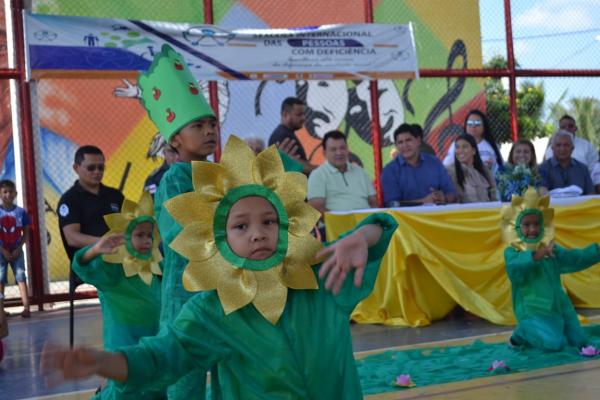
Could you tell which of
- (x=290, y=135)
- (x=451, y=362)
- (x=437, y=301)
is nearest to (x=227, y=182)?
(x=451, y=362)

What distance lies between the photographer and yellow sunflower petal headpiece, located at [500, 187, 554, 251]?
4.97m

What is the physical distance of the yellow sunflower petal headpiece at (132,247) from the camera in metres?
3.90

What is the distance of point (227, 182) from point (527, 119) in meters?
15.1

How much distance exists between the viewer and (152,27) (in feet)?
25.1

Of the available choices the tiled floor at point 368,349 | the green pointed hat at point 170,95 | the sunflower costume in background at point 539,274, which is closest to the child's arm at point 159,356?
the tiled floor at point 368,349

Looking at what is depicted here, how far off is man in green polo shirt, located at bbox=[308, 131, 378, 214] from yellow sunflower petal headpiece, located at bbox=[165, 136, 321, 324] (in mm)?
4485

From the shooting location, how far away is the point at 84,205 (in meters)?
5.11

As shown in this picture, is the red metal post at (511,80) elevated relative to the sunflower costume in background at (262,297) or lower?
elevated

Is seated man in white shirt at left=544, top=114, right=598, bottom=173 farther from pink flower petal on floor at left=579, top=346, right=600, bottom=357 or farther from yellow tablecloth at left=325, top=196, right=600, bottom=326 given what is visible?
pink flower petal on floor at left=579, top=346, right=600, bottom=357

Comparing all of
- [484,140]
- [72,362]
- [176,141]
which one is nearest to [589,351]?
[176,141]

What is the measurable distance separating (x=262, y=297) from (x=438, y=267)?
4187 millimetres

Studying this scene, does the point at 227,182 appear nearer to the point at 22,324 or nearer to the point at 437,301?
the point at 437,301

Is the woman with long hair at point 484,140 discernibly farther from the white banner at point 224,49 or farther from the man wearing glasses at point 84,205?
the man wearing glasses at point 84,205

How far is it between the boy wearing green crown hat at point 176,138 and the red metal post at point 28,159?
4.57m
